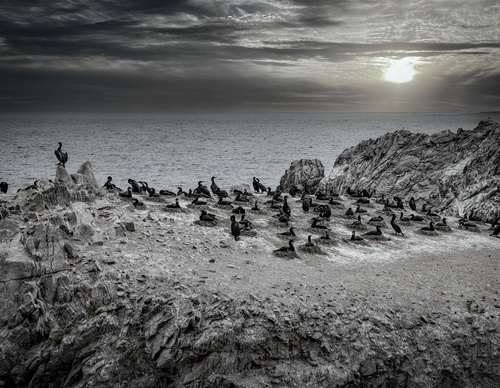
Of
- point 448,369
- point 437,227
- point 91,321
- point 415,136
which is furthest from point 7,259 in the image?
point 415,136

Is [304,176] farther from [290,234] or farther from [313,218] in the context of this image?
[290,234]

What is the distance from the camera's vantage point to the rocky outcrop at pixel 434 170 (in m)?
39.8

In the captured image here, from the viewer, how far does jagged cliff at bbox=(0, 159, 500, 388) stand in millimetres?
15219

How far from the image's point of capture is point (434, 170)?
153ft

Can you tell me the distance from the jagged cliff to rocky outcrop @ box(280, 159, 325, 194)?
114 ft

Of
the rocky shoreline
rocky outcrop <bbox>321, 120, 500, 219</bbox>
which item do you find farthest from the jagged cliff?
rocky outcrop <bbox>321, 120, 500, 219</bbox>

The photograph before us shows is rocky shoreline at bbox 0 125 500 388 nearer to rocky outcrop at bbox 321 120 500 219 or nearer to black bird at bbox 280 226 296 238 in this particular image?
black bird at bbox 280 226 296 238

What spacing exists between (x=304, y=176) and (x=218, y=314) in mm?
42118

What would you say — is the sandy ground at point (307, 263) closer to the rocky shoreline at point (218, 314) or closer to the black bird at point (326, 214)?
the rocky shoreline at point (218, 314)

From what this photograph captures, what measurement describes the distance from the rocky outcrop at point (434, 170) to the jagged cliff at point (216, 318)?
833 inches

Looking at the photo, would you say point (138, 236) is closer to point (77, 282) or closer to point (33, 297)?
point (77, 282)

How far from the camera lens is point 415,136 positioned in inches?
2079

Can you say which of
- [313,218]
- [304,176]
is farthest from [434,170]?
[313,218]

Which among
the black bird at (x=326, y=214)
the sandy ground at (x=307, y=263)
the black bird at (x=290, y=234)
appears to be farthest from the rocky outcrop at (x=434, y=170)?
the black bird at (x=290, y=234)
